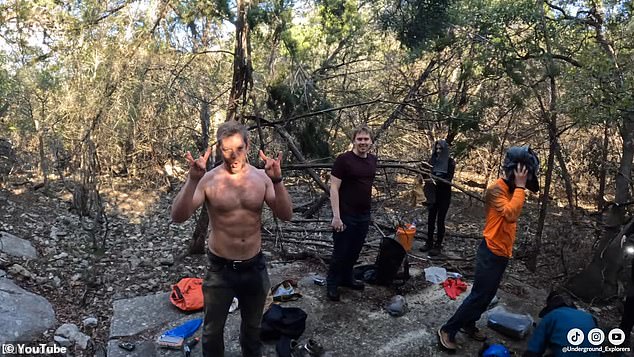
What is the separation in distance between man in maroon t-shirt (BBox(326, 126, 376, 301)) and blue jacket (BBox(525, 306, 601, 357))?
1.74 meters

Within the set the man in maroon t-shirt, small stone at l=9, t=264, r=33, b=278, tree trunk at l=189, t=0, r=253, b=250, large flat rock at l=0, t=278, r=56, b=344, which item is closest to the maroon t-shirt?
Answer: the man in maroon t-shirt

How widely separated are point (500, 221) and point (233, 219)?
1.96 m

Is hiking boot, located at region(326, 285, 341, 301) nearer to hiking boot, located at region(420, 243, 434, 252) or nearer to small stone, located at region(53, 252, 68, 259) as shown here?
hiking boot, located at region(420, 243, 434, 252)

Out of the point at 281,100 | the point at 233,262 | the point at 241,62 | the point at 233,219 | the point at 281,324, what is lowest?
the point at 281,324

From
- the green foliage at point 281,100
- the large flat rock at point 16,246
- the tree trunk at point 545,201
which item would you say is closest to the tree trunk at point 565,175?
the tree trunk at point 545,201

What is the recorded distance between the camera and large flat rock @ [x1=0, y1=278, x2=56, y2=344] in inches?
145

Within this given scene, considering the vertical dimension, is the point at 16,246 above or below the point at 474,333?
below

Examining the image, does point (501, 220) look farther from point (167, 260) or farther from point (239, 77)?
point (167, 260)

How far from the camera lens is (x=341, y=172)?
398cm

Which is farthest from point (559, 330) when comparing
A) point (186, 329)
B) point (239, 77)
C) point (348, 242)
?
point (239, 77)

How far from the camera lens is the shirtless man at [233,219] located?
8.92 ft

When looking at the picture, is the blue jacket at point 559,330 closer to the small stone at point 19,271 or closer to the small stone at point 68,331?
the small stone at point 68,331

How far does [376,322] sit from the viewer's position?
404 cm

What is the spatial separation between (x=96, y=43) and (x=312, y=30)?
10.9ft
